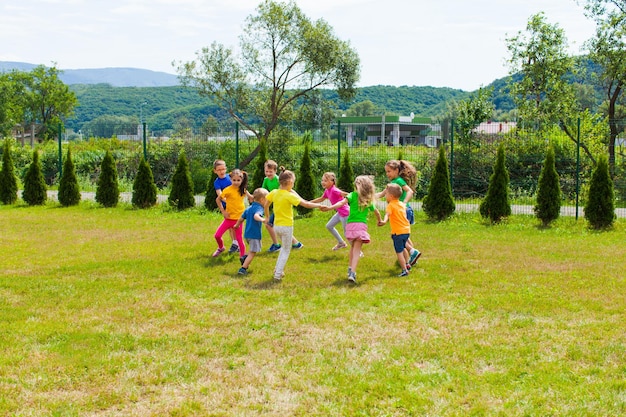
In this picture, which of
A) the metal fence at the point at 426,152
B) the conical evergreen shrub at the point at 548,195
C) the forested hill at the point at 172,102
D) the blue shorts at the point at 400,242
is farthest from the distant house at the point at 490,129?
the forested hill at the point at 172,102

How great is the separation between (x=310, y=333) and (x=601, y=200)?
10379 millimetres

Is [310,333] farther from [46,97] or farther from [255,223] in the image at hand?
[46,97]

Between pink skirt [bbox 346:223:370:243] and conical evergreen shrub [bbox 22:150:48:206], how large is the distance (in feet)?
42.9

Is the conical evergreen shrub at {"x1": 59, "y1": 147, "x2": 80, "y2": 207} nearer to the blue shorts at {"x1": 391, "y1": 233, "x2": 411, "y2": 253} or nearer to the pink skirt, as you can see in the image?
the pink skirt

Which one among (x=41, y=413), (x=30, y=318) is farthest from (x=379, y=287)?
(x=41, y=413)

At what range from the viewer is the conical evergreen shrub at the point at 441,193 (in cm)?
1495

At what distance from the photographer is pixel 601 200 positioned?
1354 cm

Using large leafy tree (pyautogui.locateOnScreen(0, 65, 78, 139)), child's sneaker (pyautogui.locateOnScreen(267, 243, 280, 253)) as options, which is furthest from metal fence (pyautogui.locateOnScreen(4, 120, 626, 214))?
large leafy tree (pyautogui.locateOnScreen(0, 65, 78, 139))

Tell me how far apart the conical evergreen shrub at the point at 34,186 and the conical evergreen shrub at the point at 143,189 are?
10.7 feet

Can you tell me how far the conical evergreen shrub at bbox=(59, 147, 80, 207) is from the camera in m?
17.7

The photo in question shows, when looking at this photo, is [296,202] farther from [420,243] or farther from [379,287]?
[420,243]

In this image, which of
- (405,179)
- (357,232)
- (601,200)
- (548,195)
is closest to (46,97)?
(548,195)

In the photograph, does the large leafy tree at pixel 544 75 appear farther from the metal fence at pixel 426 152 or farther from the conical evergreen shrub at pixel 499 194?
the conical evergreen shrub at pixel 499 194

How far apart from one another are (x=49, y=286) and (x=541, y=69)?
24043 millimetres
